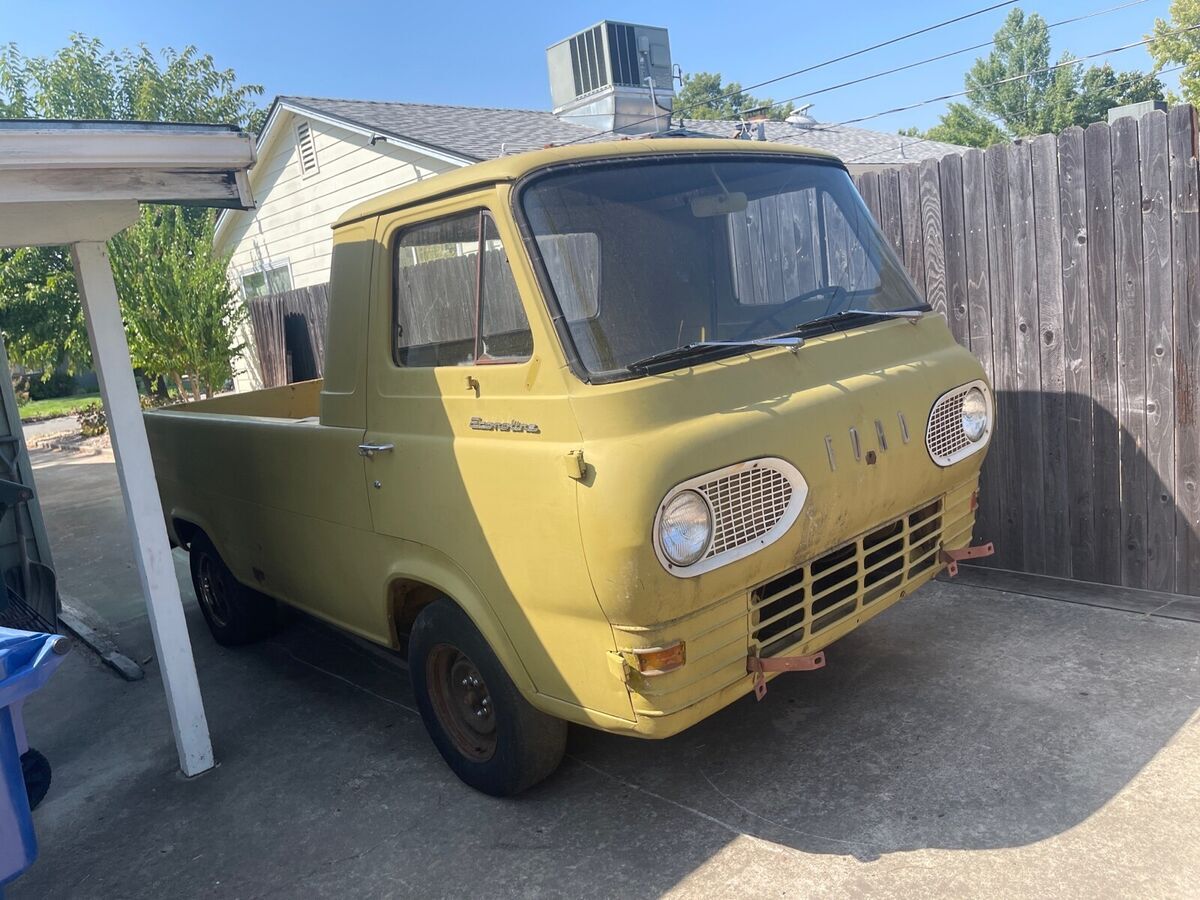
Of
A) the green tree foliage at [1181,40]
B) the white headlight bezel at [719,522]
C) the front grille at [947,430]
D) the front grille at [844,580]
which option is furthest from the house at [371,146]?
the green tree foliage at [1181,40]

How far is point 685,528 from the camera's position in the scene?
2.86 metres

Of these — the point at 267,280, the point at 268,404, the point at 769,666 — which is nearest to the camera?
the point at 769,666

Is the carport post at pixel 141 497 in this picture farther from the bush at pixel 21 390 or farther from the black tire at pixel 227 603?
the bush at pixel 21 390

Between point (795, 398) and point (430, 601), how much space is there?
5.69ft

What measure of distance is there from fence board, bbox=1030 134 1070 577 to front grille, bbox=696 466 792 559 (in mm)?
2584

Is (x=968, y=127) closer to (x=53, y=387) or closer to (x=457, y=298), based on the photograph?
(x=53, y=387)

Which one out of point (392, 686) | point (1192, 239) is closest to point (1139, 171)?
point (1192, 239)

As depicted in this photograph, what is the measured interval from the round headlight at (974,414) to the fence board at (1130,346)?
128 cm

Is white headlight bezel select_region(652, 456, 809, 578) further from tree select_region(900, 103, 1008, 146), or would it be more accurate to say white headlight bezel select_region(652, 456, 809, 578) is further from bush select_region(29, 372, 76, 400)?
tree select_region(900, 103, 1008, 146)

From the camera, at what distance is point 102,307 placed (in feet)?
13.2

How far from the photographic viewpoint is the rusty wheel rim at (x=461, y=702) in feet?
12.2

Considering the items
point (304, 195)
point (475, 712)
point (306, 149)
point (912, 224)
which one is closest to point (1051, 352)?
point (912, 224)

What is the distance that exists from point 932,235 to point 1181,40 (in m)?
41.6

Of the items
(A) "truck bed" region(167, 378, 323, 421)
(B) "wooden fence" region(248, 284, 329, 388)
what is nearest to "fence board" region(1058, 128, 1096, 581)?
(A) "truck bed" region(167, 378, 323, 421)
